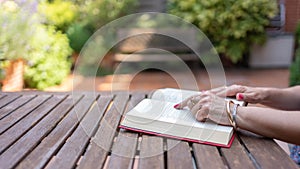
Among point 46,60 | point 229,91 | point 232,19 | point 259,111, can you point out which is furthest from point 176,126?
point 232,19

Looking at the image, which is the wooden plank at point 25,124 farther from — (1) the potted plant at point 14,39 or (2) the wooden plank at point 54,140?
(1) the potted plant at point 14,39

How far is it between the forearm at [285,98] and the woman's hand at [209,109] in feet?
0.88

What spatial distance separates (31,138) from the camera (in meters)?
0.83

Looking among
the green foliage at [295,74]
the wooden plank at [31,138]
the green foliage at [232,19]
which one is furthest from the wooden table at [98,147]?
the green foliage at [232,19]

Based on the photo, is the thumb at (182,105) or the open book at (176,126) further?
the thumb at (182,105)

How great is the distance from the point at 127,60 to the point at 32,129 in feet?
1.22

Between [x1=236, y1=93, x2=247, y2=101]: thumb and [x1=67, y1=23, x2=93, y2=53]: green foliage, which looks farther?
[x1=67, y1=23, x2=93, y2=53]: green foliage

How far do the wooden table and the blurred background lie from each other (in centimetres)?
239

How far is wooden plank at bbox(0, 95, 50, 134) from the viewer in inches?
37.1

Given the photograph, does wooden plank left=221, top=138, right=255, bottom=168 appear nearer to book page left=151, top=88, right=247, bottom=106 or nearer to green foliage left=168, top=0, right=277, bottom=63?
book page left=151, top=88, right=247, bottom=106

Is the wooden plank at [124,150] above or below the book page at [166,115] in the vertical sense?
below

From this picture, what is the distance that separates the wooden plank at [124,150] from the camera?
0.69 m

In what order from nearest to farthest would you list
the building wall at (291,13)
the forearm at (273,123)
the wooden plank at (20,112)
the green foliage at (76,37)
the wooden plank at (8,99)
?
the forearm at (273,123) → the wooden plank at (20,112) → the wooden plank at (8,99) → the green foliage at (76,37) → the building wall at (291,13)

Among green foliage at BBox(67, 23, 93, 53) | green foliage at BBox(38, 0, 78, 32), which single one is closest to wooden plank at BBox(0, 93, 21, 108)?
green foliage at BBox(67, 23, 93, 53)
